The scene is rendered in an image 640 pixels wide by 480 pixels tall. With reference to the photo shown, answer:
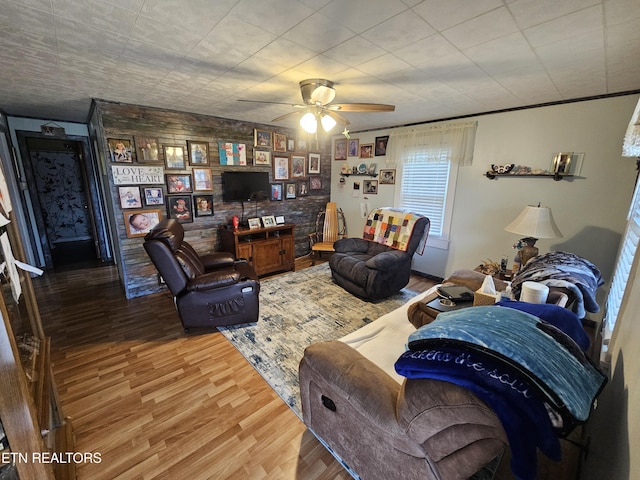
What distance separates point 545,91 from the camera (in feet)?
7.57

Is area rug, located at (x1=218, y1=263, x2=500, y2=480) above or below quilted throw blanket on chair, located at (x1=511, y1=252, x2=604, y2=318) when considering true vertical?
below

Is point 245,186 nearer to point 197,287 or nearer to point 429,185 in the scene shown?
point 197,287

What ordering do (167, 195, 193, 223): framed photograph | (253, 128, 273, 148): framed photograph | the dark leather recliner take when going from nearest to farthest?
the dark leather recliner < (167, 195, 193, 223): framed photograph < (253, 128, 273, 148): framed photograph

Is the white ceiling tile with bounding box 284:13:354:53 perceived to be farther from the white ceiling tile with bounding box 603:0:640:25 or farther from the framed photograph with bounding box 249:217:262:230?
the framed photograph with bounding box 249:217:262:230

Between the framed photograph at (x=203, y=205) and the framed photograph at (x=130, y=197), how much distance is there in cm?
64

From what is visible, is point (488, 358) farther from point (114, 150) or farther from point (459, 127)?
point (114, 150)

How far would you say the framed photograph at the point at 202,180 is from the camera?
3467mm

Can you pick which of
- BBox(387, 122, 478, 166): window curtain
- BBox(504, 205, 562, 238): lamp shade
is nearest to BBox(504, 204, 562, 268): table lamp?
BBox(504, 205, 562, 238): lamp shade

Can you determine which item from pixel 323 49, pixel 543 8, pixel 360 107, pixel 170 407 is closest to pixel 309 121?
pixel 360 107

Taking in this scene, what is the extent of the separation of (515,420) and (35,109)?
5.13m

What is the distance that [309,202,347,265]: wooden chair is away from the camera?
4832mm

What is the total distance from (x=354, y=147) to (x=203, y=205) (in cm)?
272

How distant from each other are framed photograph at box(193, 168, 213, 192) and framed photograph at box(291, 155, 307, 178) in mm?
1415

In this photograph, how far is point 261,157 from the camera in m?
4.05
